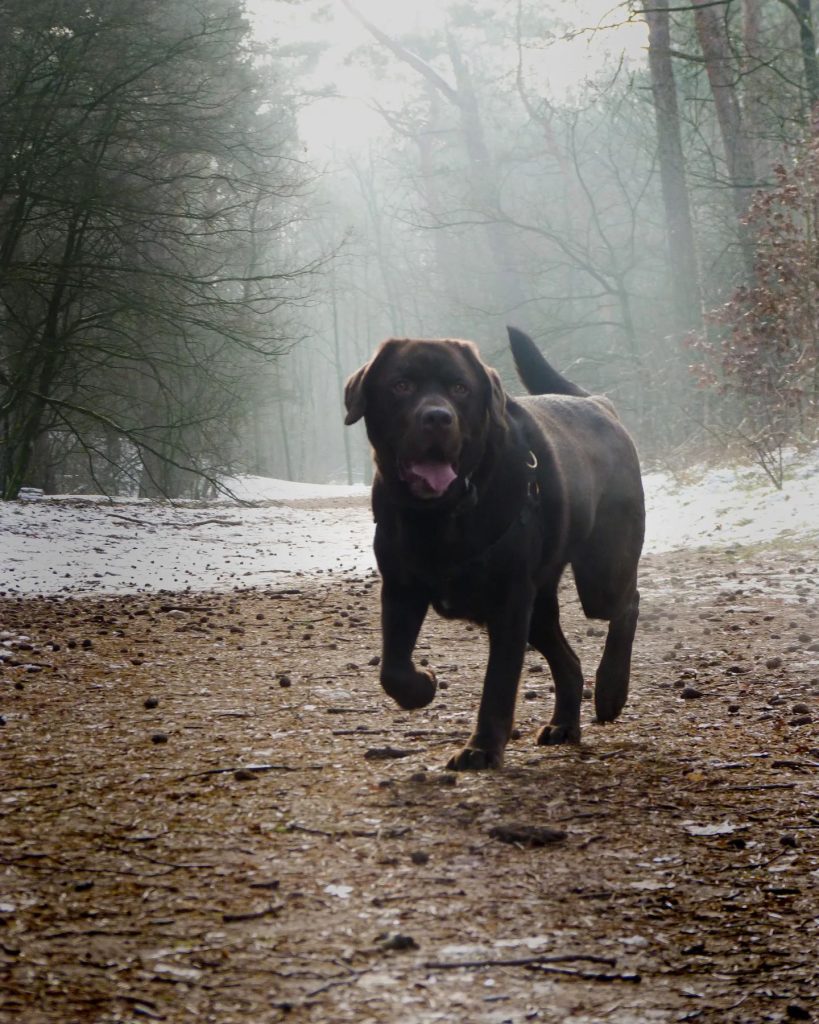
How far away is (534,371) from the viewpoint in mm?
5992

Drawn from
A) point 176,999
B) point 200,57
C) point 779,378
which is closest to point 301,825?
point 176,999

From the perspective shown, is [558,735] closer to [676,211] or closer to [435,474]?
[435,474]

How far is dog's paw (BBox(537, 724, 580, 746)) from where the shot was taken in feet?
15.4

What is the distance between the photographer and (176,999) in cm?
230

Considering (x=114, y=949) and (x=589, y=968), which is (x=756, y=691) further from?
(x=114, y=949)

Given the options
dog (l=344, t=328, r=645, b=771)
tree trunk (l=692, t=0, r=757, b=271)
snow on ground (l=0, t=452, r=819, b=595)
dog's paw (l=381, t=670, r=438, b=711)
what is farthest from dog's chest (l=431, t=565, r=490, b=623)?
tree trunk (l=692, t=0, r=757, b=271)

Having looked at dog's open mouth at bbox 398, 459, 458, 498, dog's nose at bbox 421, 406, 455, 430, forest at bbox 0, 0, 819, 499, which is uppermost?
forest at bbox 0, 0, 819, 499

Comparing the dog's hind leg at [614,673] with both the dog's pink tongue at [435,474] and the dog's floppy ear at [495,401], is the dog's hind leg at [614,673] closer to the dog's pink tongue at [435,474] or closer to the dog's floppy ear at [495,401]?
the dog's floppy ear at [495,401]

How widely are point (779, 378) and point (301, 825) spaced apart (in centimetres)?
1260

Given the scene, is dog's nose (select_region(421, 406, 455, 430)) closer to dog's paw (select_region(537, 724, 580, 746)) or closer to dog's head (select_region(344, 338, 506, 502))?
dog's head (select_region(344, 338, 506, 502))

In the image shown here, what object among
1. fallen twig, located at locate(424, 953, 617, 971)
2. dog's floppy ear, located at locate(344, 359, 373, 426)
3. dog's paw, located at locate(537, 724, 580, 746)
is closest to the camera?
fallen twig, located at locate(424, 953, 617, 971)

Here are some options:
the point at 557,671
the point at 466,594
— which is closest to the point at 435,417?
the point at 466,594

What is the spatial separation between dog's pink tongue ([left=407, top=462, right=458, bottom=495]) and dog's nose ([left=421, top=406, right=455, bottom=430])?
0.15 meters

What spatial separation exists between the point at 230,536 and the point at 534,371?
11485 millimetres
